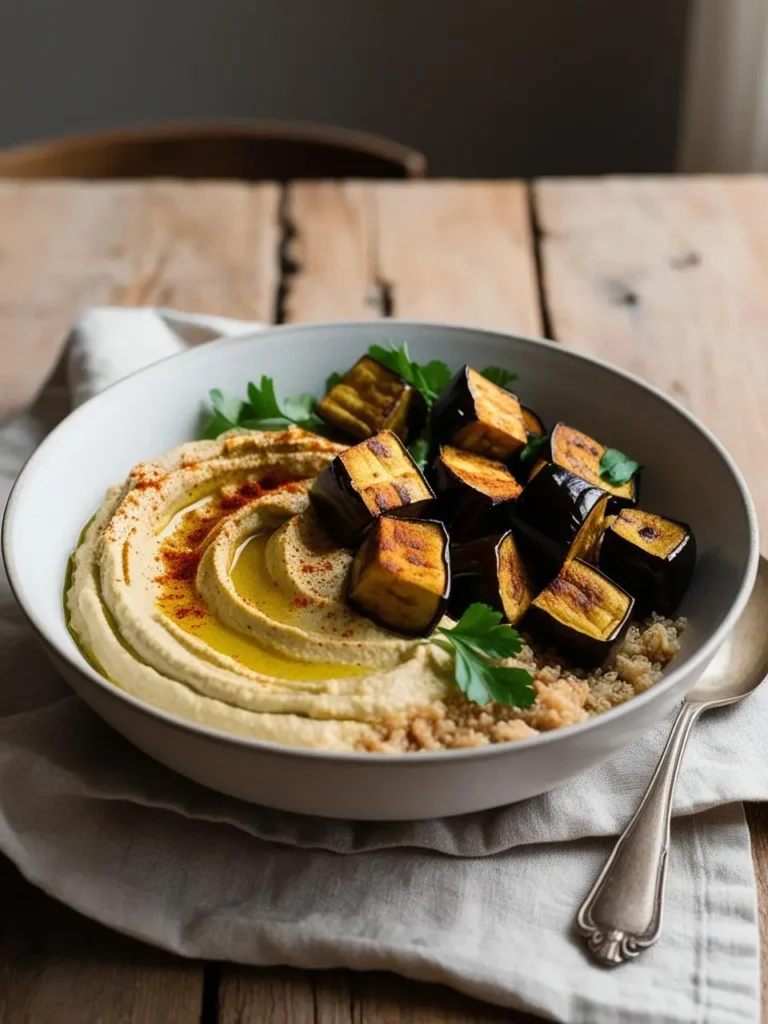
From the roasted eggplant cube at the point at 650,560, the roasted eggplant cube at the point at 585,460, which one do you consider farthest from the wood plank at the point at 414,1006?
the roasted eggplant cube at the point at 585,460

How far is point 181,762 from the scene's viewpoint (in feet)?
5.56

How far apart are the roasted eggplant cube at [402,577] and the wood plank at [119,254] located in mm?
→ 1433

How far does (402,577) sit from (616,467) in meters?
0.68

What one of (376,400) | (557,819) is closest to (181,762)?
(557,819)

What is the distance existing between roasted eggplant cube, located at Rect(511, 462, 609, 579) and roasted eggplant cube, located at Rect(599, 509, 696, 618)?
44 mm

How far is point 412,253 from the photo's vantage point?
3703 mm

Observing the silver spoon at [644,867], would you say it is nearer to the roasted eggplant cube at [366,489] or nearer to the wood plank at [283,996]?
the wood plank at [283,996]

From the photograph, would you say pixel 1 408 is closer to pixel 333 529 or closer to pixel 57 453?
pixel 57 453

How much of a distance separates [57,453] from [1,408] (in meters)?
0.85

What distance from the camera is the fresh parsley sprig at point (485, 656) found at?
5.79 ft

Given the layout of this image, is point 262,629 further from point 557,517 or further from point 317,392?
point 317,392

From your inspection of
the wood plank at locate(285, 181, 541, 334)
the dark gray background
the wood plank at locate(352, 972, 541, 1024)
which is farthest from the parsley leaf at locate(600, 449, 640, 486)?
the dark gray background

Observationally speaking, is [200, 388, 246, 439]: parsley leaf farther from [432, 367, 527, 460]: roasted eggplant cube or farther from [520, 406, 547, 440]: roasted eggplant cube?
[520, 406, 547, 440]: roasted eggplant cube

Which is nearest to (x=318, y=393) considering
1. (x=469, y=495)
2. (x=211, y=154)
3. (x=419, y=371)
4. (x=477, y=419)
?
(x=419, y=371)
